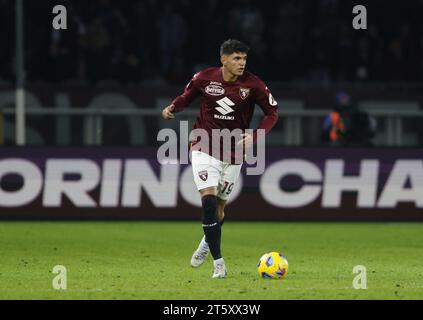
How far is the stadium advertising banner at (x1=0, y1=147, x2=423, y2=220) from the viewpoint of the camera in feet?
60.5

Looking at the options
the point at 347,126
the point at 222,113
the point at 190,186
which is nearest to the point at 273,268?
the point at 222,113

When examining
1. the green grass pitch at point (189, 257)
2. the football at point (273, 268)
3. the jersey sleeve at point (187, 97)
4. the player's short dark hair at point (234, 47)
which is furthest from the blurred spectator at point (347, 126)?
the football at point (273, 268)

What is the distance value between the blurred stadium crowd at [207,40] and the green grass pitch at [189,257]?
15.4 ft

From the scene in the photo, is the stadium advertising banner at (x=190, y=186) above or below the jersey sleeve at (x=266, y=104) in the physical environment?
below

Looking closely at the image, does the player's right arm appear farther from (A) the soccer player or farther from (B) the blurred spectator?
(B) the blurred spectator

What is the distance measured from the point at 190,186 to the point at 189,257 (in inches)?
190

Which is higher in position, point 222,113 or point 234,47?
point 234,47

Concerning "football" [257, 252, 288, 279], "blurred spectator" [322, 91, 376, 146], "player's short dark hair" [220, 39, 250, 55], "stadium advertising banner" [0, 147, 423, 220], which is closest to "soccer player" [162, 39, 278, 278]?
"player's short dark hair" [220, 39, 250, 55]

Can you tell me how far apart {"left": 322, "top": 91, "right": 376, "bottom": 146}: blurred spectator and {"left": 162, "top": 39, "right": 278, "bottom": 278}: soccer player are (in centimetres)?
810

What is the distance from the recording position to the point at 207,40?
22.8 metres

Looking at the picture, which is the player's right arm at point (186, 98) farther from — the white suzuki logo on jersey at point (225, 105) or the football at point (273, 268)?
the football at point (273, 268)

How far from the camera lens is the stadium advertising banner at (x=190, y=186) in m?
18.4

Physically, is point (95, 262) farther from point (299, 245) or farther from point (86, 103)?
point (86, 103)

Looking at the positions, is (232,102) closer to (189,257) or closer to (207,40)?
(189,257)
